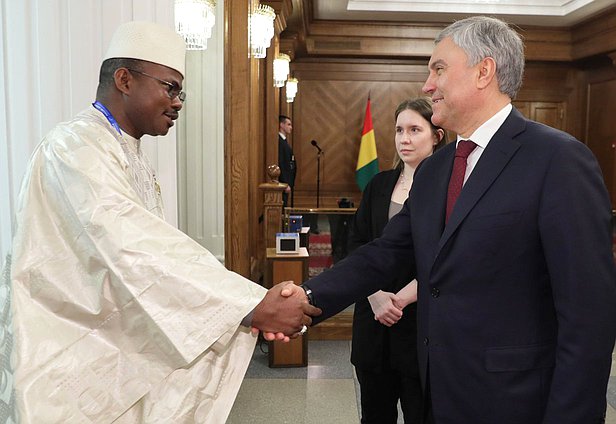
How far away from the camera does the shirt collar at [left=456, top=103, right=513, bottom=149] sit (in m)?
1.57

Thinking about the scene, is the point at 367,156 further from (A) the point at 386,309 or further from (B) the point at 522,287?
(B) the point at 522,287

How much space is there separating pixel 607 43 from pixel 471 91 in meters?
8.88

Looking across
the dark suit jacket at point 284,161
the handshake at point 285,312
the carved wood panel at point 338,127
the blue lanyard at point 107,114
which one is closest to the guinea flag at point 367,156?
the carved wood panel at point 338,127

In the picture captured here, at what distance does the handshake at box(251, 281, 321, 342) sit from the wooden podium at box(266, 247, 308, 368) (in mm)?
2216

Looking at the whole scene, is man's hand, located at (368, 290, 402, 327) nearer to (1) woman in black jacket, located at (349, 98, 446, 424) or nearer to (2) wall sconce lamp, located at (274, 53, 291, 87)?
(1) woman in black jacket, located at (349, 98, 446, 424)

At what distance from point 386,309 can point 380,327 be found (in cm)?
13

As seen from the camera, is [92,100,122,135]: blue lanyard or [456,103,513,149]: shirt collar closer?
[456,103,513,149]: shirt collar

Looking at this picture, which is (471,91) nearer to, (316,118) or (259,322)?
(259,322)

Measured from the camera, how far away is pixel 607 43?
9070 mm

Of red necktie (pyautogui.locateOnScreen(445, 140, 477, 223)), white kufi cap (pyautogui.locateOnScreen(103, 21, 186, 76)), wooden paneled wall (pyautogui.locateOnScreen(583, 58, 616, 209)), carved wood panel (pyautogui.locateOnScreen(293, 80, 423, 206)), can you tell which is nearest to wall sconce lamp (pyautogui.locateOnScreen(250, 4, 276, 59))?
white kufi cap (pyautogui.locateOnScreen(103, 21, 186, 76))

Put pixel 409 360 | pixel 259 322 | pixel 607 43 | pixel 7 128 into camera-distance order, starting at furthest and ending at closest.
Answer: pixel 607 43 < pixel 409 360 < pixel 259 322 < pixel 7 128

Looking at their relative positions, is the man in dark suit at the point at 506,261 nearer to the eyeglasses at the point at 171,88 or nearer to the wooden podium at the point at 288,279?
the eyeglasses at the point at 171,88

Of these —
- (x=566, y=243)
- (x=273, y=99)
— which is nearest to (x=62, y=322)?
(x=566, y=243)

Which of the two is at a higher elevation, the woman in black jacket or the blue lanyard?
the blue lanyard
